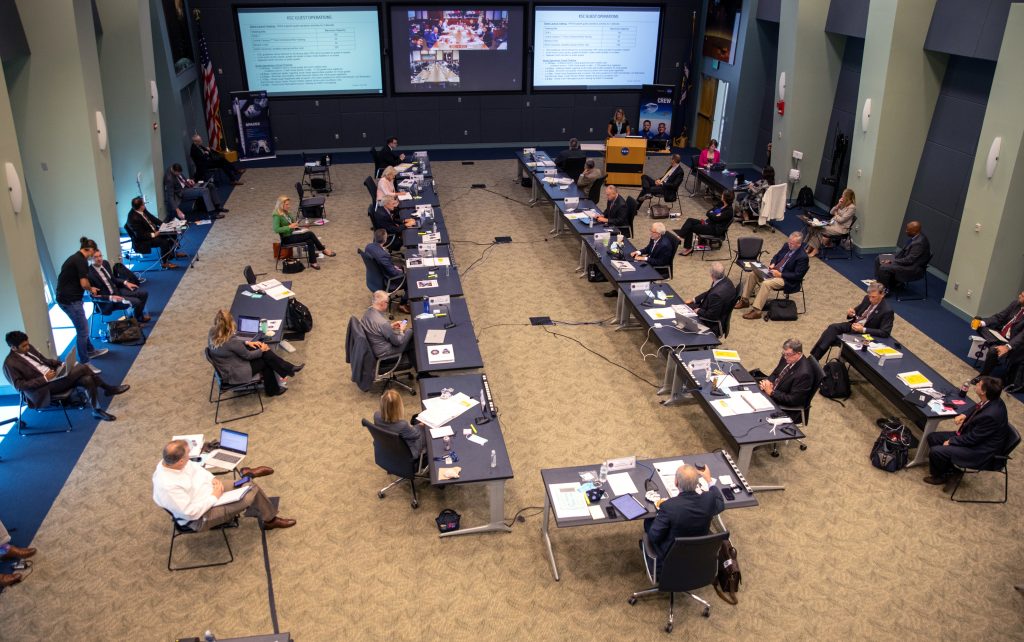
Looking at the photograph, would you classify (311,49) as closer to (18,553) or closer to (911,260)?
(911,260)

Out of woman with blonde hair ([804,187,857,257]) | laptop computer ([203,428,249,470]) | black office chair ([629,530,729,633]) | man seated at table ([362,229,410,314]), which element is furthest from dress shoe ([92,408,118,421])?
woman with blonde hair ([804,187,857,257])

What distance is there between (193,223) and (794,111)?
12.2 m

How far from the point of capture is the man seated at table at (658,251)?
10.2m

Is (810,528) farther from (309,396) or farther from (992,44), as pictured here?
(992,44)

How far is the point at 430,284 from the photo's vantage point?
930 centimetres

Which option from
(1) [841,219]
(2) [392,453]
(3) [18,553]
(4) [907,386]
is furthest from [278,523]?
(1) [841,219]

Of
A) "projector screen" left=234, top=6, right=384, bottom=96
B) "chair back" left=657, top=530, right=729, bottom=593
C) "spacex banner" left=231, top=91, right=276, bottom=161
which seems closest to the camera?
"chair back" left=657, top=530, right=729, bottom=593

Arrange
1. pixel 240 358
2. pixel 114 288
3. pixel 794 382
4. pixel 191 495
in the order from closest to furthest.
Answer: pixel 191 495
pixel 794 382
pixel 240 358
pixel 114 288

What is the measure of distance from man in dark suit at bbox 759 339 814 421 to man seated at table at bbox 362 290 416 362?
3969mm

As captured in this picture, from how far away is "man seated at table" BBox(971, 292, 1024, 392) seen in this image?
825 centimetres

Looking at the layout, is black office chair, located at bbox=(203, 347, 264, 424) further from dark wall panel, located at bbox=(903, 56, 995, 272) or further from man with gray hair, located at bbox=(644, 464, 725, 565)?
dark wall panel, located at bbox=(903, 56, 995, 272)

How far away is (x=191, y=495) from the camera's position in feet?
18.9

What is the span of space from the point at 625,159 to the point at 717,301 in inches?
315

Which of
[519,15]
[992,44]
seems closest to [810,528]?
[992,44]
